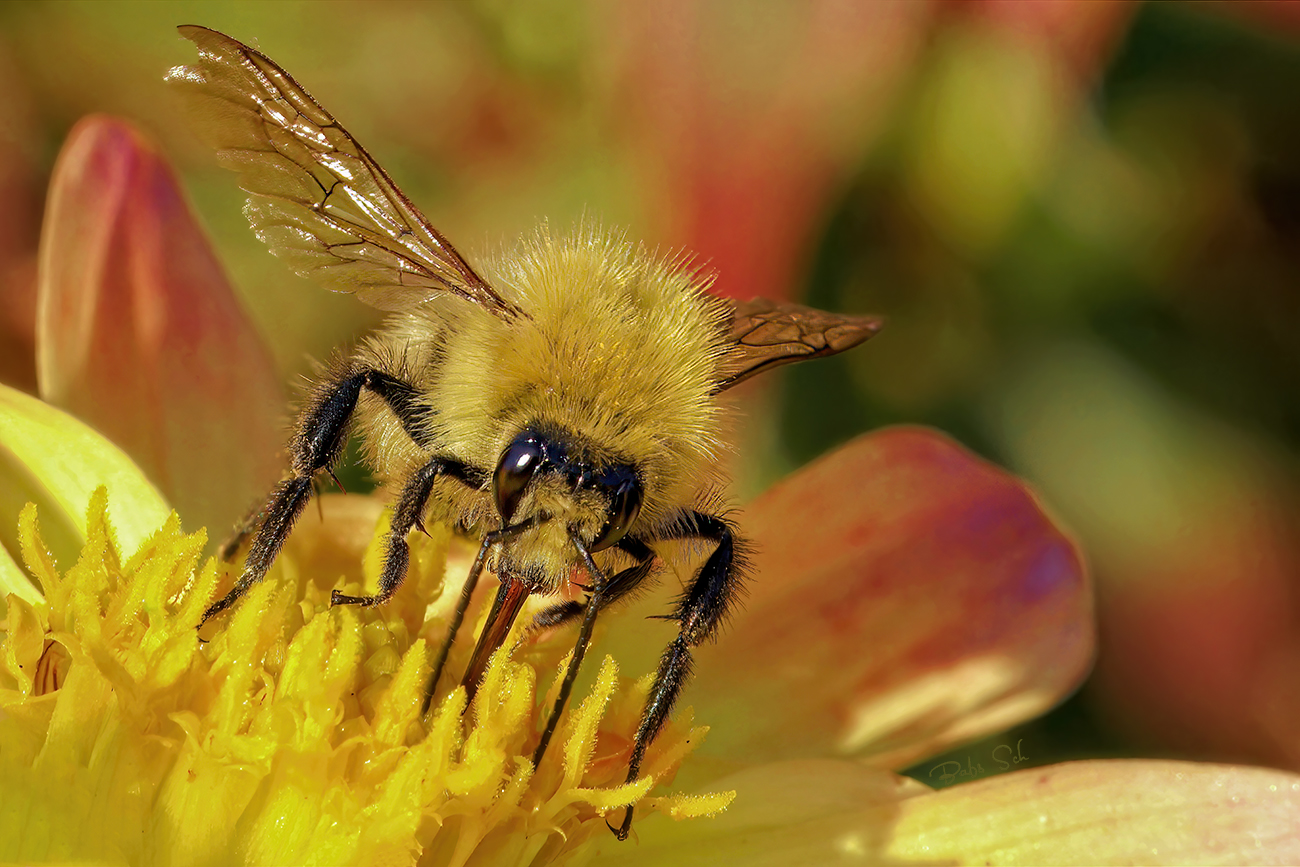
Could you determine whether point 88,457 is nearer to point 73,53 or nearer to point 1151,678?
point 73,53

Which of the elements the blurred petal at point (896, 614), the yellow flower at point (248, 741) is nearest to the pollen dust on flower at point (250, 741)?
the yellow flower at point (248, 741)

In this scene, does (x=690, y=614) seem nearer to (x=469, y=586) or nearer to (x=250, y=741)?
(x=469, y=586)

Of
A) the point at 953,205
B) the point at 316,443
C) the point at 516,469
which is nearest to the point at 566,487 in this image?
the point at 516,469

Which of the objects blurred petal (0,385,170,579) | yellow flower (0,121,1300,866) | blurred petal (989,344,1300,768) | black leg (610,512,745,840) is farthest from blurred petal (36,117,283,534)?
blurred petal (989,344,1300,768)

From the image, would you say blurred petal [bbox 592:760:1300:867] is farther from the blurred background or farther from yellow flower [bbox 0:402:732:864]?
the blurred background

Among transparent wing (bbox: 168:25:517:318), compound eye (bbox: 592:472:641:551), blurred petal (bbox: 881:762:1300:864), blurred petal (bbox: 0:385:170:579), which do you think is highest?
transparent wing (bbox: 168:25:517:318)

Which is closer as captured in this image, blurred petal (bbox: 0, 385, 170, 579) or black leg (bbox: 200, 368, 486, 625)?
black leg (bbox: 200, 368, 486, 625)

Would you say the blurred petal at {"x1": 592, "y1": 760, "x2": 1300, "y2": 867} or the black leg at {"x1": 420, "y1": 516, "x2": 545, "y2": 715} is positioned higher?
the black leg at {"x1": 420, "y1": 516, "x2": 545, "y2": 715}
